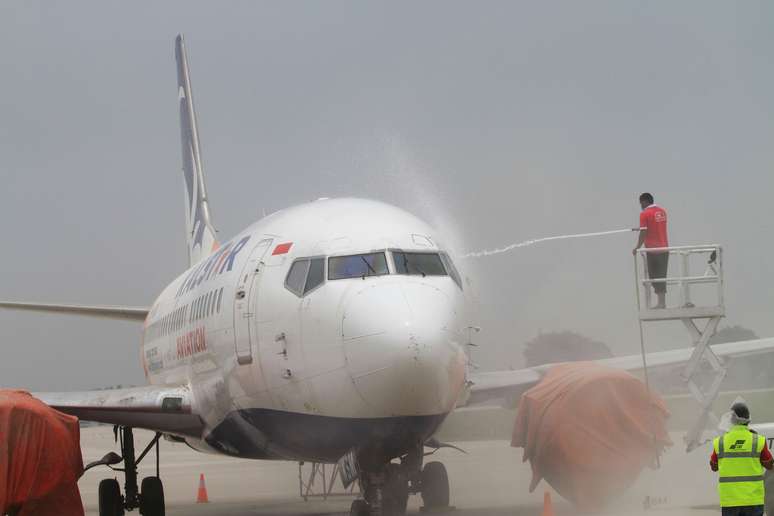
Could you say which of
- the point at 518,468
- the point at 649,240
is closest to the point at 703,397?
the point at 649,240

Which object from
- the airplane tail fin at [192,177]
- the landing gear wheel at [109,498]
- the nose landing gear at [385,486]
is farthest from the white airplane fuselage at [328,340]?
the airplane tail fin at [192,177]

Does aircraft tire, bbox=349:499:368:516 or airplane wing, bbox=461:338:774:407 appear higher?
airplane wing, bbox=461:338:774:407

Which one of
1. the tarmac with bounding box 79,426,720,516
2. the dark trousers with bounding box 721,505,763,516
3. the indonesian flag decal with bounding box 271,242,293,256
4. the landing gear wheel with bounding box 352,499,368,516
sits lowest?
the tarmac with bounding box 79,426,720,516

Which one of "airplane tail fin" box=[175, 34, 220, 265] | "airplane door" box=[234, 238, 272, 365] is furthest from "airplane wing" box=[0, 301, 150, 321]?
"airplane door" box=[234, 238, 272, 365]

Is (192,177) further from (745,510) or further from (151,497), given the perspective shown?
(745,510)

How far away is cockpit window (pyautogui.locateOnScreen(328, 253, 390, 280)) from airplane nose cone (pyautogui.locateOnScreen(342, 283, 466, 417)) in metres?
0.36

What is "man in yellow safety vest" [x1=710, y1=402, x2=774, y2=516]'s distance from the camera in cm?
985

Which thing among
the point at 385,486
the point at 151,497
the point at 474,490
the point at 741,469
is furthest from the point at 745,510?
the point at 474,490

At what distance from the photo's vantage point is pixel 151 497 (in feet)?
56.5

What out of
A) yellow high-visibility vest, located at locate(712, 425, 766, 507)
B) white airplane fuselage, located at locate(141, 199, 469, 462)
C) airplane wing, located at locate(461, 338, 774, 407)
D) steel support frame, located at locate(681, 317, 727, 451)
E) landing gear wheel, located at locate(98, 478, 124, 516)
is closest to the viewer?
yellow high-visibility vest, located at locate(712, 425, 766, 507)

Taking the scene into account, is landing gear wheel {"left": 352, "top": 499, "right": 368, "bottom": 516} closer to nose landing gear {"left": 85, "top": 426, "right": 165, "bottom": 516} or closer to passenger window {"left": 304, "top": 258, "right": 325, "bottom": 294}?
passenger window {"left": 304, "top": 258, "right": 325, "bottom": 294}

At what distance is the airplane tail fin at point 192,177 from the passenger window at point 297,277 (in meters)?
12.5

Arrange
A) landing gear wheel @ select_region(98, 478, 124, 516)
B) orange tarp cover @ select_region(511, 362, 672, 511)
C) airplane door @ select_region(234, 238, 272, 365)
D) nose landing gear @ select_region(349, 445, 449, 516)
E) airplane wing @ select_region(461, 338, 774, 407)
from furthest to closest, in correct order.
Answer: landing gear wheel @ select_region(98, 478, 124, 516) < airplane wing @ select_region(461, 338, 774, 407) < orange tarp cover @ select_region(511, 362, 672, 511) < airplane door @ select_region(234, 238, 272, 365) < nose landing gear @ select_region(349, 445, 449, 516)

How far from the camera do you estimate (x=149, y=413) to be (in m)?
15.8
